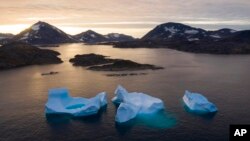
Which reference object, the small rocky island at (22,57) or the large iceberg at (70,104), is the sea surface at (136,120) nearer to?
the large iceberg at (70,104)

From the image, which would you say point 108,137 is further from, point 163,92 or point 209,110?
point 163,92

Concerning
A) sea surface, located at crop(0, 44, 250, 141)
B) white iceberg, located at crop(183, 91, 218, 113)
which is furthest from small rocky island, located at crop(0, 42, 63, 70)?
white iceberg, located at crop(183, 91, 218, 113)

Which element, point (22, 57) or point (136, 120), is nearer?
point (136, 120)

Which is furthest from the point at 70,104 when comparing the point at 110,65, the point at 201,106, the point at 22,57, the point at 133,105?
the point at 22,57

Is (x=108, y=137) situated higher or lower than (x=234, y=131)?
lower

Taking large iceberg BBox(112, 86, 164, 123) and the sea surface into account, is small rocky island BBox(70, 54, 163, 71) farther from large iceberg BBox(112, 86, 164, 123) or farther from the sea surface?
large iceberg BBox(112, 86, 164, 123)

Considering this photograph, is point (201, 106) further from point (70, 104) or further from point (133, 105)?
point (70, 104)

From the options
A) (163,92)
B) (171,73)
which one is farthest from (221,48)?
(163,92)
